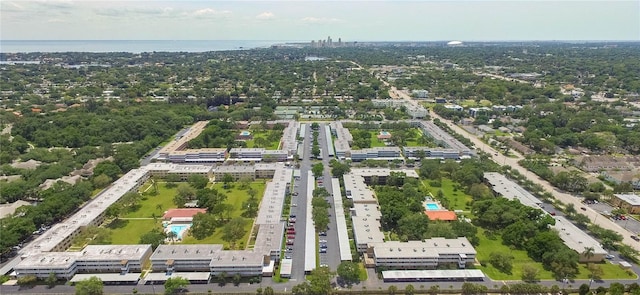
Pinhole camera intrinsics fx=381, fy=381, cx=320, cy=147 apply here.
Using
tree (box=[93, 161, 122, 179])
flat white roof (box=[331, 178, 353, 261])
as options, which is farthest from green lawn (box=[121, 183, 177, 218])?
flat white roof (box=[331, 178, 353, 261])

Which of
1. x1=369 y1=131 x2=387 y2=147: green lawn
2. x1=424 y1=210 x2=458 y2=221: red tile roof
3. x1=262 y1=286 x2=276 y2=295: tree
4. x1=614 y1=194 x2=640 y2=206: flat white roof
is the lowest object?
x1=262 y1=286 x2=276 y2=295: tree

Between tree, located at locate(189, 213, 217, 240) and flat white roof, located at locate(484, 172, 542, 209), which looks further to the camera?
flat white roof, located at locate(484, 172, 542, 209)

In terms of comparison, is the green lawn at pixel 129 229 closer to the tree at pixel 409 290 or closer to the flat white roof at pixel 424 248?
the flat white roof at pixel 424 248

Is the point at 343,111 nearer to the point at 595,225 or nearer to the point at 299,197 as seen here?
the point at 299,197

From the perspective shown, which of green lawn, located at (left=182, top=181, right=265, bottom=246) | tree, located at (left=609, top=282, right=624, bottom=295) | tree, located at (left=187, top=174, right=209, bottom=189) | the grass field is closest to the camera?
tree, located at (left=609, top=282, right=624, bottom=295)

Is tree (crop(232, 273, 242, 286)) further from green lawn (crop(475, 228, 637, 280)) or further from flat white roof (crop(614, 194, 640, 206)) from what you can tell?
flat white roof (crop(614, 194, 640, 206))

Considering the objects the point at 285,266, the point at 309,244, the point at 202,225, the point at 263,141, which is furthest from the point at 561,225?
the point at 263,141

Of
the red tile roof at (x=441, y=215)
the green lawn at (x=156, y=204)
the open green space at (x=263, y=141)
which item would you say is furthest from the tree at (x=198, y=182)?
the red tile roof at (x=441, y=215)
